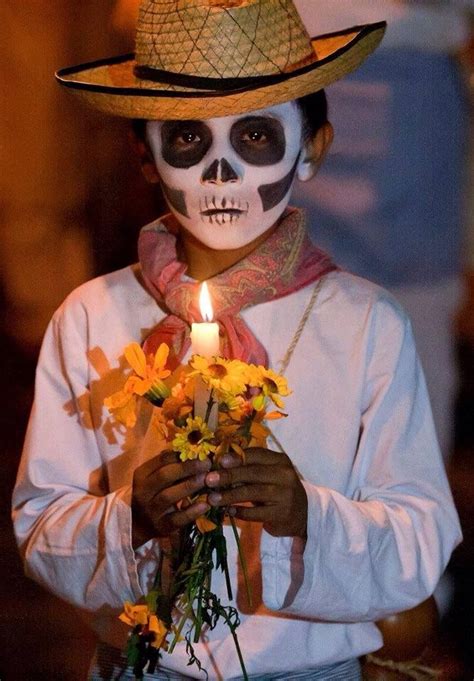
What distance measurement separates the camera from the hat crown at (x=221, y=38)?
6.01ft

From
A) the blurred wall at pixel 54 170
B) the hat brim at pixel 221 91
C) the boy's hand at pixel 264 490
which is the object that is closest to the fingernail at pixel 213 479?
the boy's hand at pixel 264 490

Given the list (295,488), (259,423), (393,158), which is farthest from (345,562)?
(393,158)

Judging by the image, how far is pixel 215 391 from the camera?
1593 mm

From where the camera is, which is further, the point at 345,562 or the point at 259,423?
the point at 345,562

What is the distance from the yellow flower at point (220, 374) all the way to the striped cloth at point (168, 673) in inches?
21.5

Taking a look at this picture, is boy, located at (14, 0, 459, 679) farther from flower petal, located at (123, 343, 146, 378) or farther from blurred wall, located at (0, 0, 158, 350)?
blurred wall, located at (0, 0, 158, 350)

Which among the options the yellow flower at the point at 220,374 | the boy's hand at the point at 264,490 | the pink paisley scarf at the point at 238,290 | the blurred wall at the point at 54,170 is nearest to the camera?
the yellow flower at the point at 220,374

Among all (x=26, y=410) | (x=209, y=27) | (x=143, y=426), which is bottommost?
(x=26, y=410)

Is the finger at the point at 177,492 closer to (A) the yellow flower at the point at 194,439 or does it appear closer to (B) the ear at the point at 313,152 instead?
(A) the yellow flower at the point at 194,439

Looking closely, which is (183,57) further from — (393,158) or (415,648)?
(415,648)

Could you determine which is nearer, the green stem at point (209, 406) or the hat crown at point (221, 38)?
the green stem at point (209, 406)

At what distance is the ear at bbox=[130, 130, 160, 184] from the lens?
1987 mm

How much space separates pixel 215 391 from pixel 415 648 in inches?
43.8

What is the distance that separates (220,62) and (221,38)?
0.10ft
